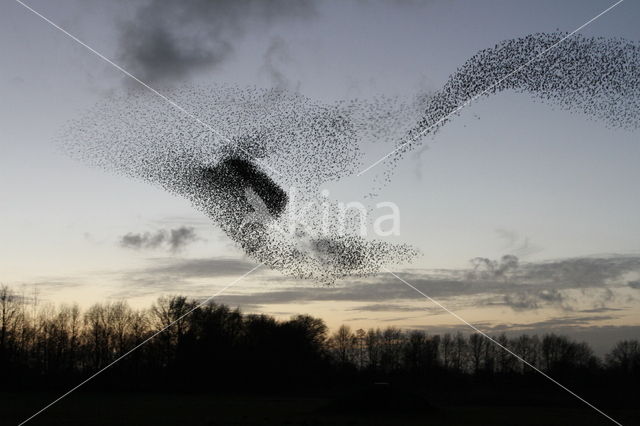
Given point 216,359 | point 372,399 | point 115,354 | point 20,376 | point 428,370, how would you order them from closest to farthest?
point 372,399, point 20,376, point 216,359, point 115,354, point 428,370

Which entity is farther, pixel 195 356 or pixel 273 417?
pixel 195 356

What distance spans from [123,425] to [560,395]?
6182 cm

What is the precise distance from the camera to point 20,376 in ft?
297

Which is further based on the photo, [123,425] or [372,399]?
[372,399]

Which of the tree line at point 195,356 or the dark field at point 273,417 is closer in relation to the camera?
the dark field at point 273,417

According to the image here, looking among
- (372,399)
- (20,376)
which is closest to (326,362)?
(20,376)

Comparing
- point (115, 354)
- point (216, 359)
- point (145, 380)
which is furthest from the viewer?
point (115, 354)

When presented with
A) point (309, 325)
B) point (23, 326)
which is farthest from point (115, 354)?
point (309, 325)

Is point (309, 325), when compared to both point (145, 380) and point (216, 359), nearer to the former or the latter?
point (216, 359)

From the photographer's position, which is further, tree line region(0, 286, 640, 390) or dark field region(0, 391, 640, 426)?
tree line region(0, 286, 640, 390)

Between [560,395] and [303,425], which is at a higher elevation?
[303,425]

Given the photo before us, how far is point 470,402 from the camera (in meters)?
79.5

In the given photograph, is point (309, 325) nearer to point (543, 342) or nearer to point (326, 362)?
point (326, 362)

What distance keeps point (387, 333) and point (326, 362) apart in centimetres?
4874
